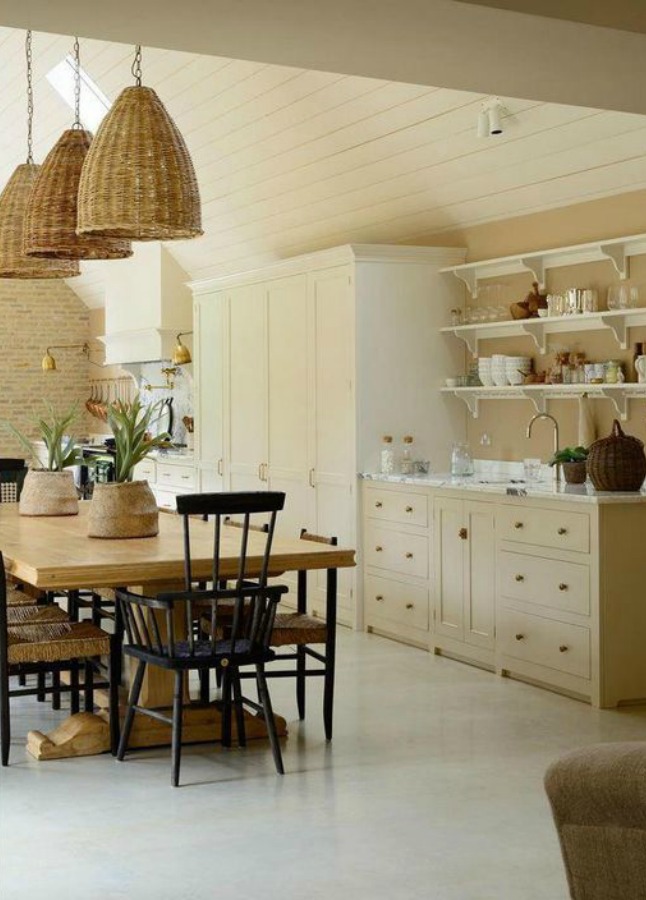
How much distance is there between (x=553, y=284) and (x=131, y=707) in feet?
11.2

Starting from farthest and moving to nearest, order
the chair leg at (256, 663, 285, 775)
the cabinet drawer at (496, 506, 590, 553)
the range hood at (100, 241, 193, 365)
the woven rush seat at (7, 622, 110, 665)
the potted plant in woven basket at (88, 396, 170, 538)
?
the range hood at (100, 241, 193, 365), the cabinet drawer at (496, 506, 590, 553), the potted plant in woven basket at (88, 396, 170, 538), the woven rush seat at (7, 622, 110, 665), the chair leg at (256, 663, 285, 775)

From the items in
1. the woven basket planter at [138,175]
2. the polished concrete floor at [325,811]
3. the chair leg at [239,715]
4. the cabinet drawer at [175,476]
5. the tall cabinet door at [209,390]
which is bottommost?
the polished concrete floor at [325,811]

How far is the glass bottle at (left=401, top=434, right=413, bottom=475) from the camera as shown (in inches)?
294

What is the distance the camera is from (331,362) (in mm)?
7703

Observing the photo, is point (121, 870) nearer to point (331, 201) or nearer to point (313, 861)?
point (313, 861)

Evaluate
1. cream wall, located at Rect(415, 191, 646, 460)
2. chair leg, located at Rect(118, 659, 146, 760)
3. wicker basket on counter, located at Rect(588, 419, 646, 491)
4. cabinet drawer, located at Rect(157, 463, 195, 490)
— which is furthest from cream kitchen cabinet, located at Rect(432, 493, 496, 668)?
cabinet drawer, located at Rect(157, 463, 195, 490)

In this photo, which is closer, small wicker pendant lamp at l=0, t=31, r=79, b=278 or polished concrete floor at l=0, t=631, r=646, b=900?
polished concrete floor at l=0, t=631, r=646, b=900

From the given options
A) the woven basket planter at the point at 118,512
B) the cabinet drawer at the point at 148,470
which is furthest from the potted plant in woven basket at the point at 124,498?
the cabinet drawer at the point at 148,470

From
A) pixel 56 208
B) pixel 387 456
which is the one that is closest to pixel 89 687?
pixel 56 208

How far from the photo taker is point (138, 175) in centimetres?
441

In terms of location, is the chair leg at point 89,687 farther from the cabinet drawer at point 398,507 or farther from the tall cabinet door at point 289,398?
the tall cabinet door at point 289,398

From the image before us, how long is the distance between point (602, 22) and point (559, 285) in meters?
3.38

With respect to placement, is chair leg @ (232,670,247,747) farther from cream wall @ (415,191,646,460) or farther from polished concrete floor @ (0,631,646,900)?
cream wall @ (415,191,646,460)

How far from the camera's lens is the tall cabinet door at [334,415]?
24.7ft
